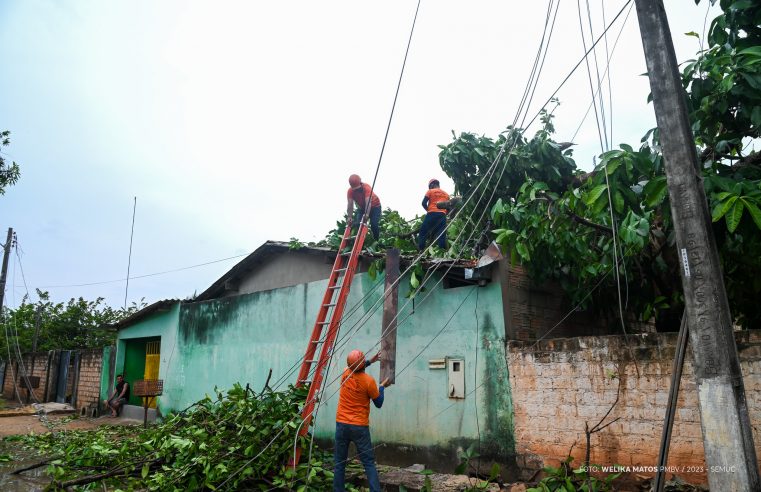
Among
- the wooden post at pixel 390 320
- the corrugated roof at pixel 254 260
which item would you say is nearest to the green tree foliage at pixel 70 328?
the corrugated roof at pixel 254 260

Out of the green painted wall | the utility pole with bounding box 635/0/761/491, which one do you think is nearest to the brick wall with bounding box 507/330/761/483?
the utility pole with bounding box 635/0/761/491

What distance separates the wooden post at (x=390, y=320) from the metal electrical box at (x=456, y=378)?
0.82m

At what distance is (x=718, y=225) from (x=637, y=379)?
201 cm

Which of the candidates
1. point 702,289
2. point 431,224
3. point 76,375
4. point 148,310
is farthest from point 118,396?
point 702,289

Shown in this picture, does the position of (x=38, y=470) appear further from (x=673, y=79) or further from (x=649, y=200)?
(x=673, y=79)

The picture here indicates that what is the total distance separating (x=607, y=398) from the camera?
5844mm

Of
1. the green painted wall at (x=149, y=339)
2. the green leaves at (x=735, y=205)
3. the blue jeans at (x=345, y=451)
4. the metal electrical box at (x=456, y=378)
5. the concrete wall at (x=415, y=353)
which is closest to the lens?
the green leaves at (x=735, y=205)

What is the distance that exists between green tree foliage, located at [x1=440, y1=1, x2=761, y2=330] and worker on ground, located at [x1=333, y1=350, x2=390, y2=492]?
2.23 meters

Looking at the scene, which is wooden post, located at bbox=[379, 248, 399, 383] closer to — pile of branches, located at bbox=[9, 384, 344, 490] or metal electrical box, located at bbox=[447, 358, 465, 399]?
metal electrical box, located at bbox=[447, 358, 465, 399]

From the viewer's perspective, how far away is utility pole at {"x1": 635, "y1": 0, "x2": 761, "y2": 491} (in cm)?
331

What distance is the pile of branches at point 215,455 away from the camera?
6.19m

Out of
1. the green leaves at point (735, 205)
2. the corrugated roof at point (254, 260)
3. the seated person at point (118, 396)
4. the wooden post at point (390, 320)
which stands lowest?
the seated person at point (118, 396)

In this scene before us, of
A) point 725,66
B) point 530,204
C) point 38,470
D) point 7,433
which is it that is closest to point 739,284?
point 530,204

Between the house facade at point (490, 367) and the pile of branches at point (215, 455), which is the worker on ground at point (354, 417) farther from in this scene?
the house facade at point (490, 367)
